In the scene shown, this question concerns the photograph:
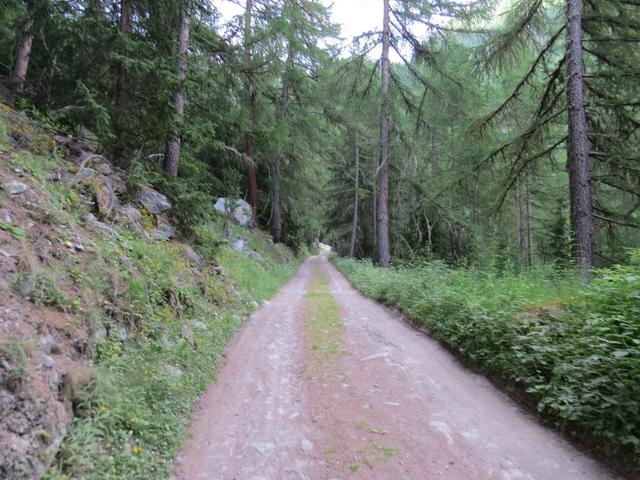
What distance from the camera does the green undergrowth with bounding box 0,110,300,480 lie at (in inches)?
103

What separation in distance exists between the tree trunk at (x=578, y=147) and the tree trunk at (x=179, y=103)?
28.5ft

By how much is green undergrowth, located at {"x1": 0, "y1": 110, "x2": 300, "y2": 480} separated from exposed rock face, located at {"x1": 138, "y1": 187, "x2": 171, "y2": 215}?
1.00 m

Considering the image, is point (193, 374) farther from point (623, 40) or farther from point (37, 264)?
point (623, 40)

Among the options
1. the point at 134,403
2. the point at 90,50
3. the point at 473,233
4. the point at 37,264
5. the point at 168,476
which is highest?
the point at 90,50

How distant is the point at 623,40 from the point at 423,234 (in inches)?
457

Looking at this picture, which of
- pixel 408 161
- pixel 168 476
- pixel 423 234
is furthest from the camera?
pixel 423 234

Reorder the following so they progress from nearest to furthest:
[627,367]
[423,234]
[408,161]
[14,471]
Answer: [14,471]
[627,367]
[408,161]
[423,234]

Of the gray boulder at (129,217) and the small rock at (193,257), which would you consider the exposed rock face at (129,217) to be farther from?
the small rock at (193,257)

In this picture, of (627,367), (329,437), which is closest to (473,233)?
(627,367)

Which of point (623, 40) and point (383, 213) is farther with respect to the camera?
point (383, 213)

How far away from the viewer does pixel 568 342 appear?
3674mm

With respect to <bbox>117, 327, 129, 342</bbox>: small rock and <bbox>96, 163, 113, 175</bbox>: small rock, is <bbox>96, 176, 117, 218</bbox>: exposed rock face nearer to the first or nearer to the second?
<bbox>96, 163, 113, 175</bbox>: small rock

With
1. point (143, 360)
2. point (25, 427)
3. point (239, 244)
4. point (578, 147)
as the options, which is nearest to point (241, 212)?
point (239, 244)

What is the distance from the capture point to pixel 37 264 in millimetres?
3322
